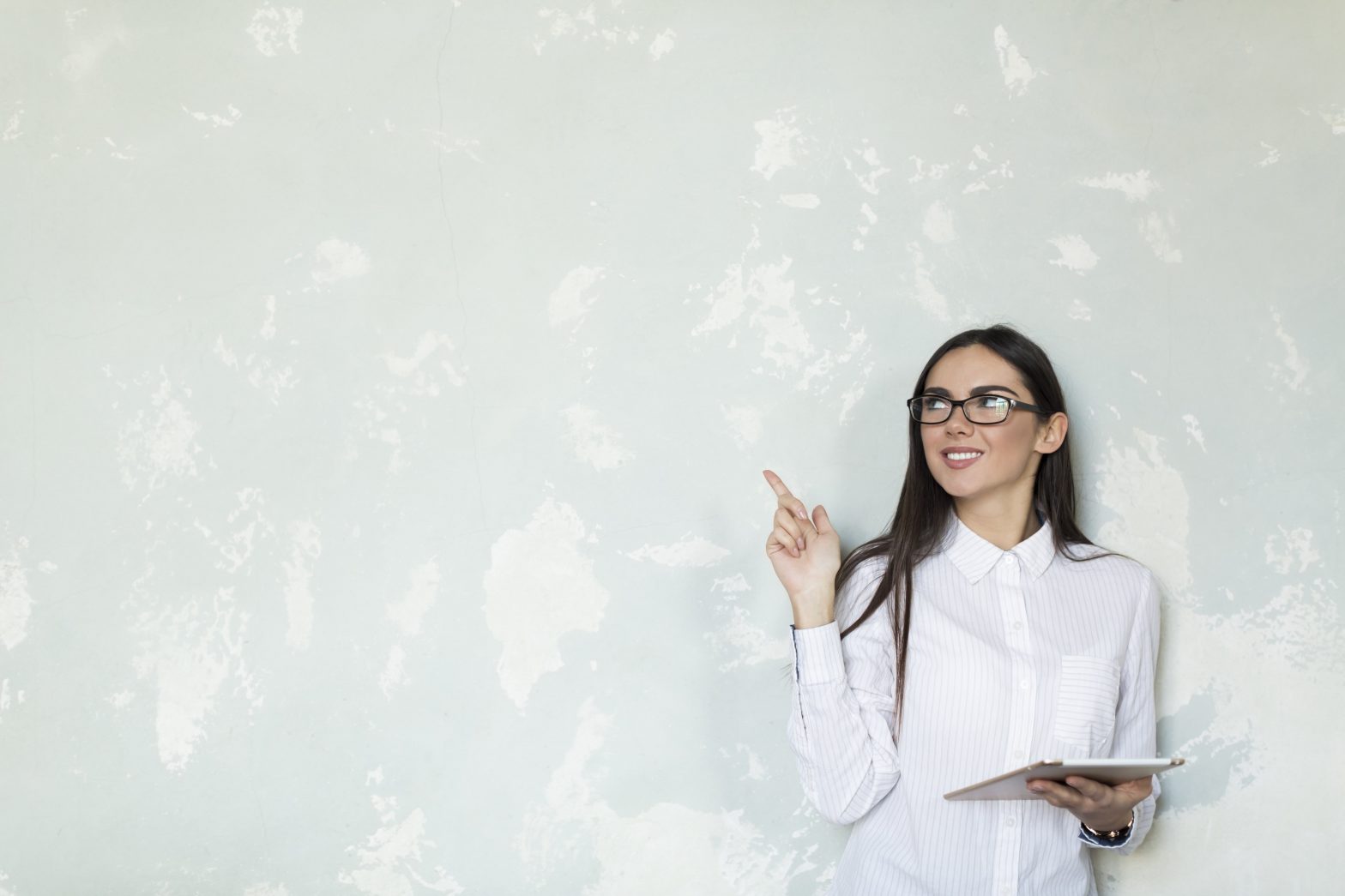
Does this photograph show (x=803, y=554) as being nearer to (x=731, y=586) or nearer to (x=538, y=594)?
(x=731, y=586)

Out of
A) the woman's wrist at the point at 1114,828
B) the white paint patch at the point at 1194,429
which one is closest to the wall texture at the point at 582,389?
the white paint patch at the point at 1194,429

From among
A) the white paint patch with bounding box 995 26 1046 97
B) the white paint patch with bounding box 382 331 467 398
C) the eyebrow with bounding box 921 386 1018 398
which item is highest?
the white paint patch with bounding box 995 26 1046 97

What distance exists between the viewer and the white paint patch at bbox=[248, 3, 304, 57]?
6.53 feet

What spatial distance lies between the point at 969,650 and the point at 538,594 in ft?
2.55

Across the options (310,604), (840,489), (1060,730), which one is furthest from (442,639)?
(1060,730)

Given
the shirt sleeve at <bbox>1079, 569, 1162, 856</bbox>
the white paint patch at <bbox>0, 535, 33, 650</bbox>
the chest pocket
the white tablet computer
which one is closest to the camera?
the white tablet computer

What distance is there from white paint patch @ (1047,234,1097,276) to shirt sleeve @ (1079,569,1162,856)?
2.11 ft

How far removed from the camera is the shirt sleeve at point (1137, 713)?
5.97 feet

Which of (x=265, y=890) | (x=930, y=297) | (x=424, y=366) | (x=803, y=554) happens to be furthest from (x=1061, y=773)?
(x=265, y=890)

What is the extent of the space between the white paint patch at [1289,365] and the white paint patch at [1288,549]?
0.26m

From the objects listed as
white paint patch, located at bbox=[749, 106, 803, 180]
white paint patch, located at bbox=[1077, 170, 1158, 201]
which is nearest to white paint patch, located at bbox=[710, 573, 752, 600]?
white paint patch, located at bbox=[749, 106, 803, 180]

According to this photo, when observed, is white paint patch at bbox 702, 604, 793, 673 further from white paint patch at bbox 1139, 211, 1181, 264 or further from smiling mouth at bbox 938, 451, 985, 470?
white paint patch at bbox 1139, 211, 1181, 264

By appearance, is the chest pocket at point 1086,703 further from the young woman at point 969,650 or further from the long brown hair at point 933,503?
the long brown hair at point 933,503

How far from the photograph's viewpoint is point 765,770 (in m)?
1.99
